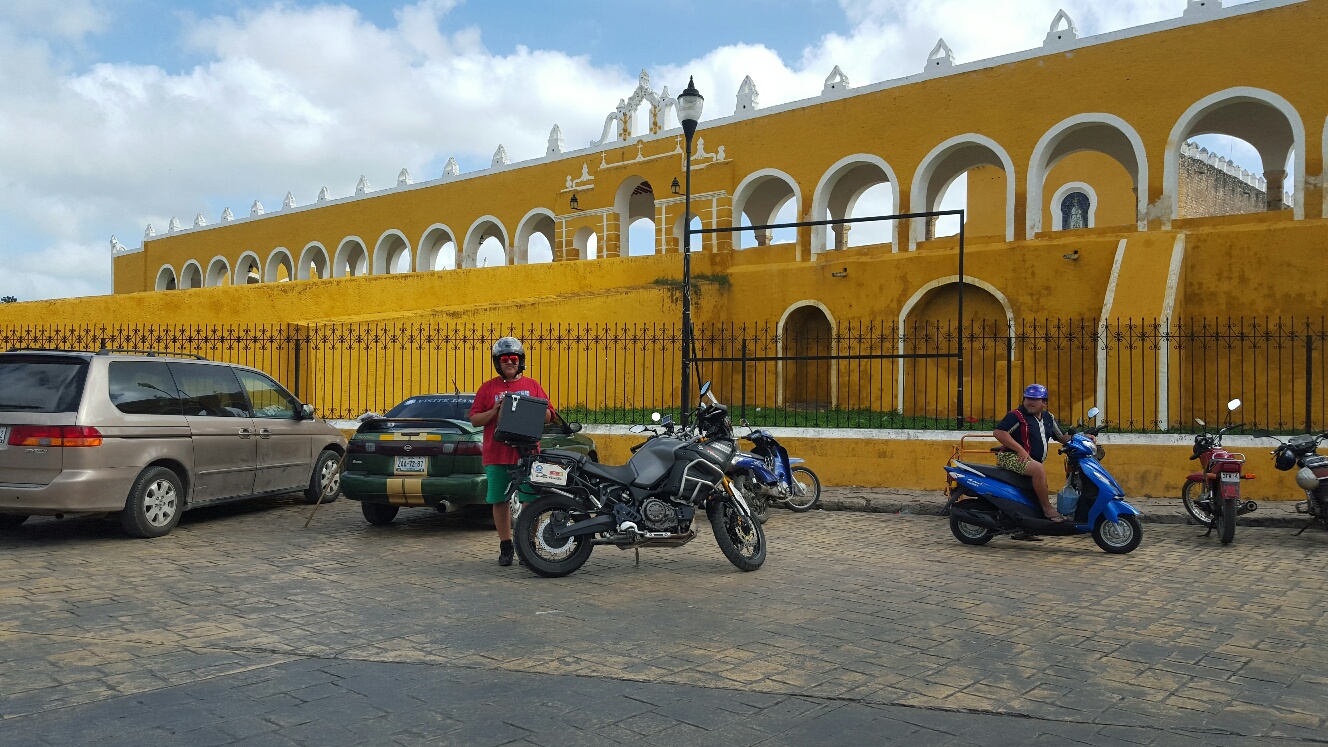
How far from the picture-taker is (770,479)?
9.30 meters

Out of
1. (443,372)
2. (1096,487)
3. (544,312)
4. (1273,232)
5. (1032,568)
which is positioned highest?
(1273,232)

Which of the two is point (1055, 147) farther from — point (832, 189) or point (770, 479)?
point (770, 479)

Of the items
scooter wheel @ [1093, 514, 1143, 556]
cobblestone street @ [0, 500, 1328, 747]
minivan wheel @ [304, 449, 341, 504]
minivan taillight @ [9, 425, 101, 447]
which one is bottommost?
cobblestone street @ [0, 500, 1328, 747]

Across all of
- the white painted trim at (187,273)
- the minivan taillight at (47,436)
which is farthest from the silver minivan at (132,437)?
the white painted trim at (187,273)

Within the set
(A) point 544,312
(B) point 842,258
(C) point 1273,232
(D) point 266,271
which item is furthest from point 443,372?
(D) point 266,271

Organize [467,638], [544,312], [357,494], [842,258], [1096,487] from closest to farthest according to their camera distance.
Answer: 1. [467,638]
2. [1096,487]
3. [357,494]
4. [544,312]
5. [842,258]

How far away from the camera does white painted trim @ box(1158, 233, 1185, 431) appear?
1374 centimetres

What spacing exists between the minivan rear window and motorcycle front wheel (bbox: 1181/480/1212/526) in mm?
9142

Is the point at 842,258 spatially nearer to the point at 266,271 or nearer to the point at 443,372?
the point at 443,372

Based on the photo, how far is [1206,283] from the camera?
15633 mm

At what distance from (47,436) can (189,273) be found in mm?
34637

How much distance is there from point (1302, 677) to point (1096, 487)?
335cm

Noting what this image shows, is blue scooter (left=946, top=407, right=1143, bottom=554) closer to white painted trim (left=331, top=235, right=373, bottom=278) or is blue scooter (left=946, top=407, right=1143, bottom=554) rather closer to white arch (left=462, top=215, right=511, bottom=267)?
white arch (left=462, top=215, right=511, bottom=267)

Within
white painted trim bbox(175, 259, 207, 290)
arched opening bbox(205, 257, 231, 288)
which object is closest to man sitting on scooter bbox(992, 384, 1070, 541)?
arched opening bbox(205, 257, 231, 288)
